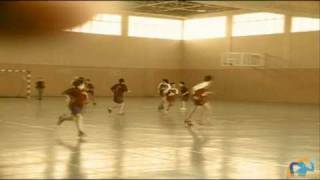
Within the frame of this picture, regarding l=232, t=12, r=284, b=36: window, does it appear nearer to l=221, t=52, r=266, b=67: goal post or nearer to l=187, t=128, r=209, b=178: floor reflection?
l=221, t=52, r=266, b=67: goal post

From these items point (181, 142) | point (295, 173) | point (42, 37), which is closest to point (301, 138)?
point (181, 142)

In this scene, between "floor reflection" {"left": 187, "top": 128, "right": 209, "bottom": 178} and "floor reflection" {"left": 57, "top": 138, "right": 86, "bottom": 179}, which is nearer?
"floor reflection" {"left": 57, "top": 138, "right": 86, "bottom": 179}

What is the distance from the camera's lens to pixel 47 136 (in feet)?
50.9

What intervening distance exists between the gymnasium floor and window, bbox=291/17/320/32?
2558 centimetres

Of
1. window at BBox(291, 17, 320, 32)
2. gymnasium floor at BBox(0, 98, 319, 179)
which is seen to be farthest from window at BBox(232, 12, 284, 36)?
gymnasium floor at BBox(0, 98, 319, 179)

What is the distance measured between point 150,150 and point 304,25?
35.4 m

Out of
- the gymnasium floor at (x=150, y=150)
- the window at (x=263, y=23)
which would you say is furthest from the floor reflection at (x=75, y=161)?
the window at (x=263, y=23)

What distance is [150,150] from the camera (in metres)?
12.6

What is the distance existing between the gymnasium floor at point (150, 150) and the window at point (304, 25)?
1007 inches

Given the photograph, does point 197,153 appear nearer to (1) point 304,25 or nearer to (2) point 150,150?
(2) point 150,150

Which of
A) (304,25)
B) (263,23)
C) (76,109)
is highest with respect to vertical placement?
(263,23)

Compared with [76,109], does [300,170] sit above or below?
below

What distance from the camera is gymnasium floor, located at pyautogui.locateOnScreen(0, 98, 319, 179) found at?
30.6ft

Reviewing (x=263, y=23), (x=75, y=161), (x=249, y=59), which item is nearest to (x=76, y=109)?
(x=75, y=161)
